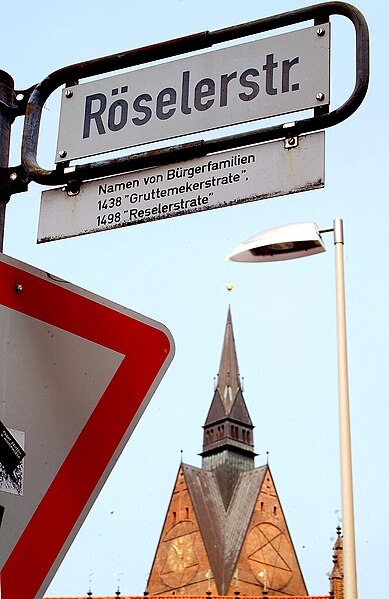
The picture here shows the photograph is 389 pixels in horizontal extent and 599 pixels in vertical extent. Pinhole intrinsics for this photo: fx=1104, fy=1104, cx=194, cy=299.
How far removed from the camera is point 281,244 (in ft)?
20.5

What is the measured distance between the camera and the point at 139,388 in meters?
2.14

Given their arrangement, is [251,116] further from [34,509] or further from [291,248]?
[291,248]

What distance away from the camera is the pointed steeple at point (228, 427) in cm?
7750

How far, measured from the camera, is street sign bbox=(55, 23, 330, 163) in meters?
2.50

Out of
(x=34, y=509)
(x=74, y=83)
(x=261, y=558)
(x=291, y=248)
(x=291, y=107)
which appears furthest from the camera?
(x=261, y=558)

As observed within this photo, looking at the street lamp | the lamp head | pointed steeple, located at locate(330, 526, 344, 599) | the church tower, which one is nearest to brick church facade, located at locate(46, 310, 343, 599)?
the church tower

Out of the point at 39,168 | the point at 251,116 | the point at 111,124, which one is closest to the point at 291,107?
the point at 251,116

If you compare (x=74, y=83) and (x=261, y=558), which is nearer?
(x=74, y=83)

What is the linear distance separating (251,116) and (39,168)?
495 millimetres

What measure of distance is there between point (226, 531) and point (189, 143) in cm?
7101

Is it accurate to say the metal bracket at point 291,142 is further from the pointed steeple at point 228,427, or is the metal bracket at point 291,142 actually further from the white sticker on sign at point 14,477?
the pointed steeple at point 228,427

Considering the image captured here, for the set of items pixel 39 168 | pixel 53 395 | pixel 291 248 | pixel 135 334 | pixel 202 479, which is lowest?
pixel 53 395

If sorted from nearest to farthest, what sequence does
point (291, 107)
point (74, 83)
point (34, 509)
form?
point (34, 509) < point (291, 107) < point (74, 83)

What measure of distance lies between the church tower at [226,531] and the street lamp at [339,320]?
62.8m
